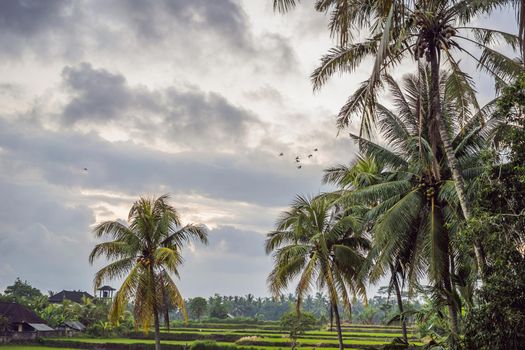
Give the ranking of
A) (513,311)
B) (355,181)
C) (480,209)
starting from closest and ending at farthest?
(513,311) < (480,209) < (355,181)

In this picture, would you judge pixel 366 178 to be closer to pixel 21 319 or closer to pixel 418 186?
pixel 418 186

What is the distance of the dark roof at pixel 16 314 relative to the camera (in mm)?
46875

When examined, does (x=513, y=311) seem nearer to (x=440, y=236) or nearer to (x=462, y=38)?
(x=440, y=236)

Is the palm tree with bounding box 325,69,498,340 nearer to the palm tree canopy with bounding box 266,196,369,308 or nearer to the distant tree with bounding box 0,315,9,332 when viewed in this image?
the palm tree canopy with bounding box 266,196,369,308

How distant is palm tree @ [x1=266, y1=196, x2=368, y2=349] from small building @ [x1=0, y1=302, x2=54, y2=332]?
37.6 meters

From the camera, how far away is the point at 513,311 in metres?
8.53

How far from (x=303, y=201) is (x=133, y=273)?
650 centimetres

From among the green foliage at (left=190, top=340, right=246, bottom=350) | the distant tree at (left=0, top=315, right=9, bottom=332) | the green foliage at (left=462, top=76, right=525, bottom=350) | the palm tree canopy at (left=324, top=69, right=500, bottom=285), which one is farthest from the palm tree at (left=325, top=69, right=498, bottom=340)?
the distant tree at (left=0, top=315, right=9, bottom=332)

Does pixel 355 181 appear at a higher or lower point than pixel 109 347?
higher

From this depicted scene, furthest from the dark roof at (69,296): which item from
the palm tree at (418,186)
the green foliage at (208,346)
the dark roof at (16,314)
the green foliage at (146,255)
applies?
the palm tree at (418,186)

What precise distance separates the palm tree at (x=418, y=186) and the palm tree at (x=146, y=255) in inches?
283

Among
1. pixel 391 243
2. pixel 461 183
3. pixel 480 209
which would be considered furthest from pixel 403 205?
pixel 480 209

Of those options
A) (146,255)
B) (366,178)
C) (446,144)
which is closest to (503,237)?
(446,144)

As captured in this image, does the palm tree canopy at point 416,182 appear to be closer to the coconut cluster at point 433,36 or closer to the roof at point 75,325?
the coconut cluster at point 433,36
